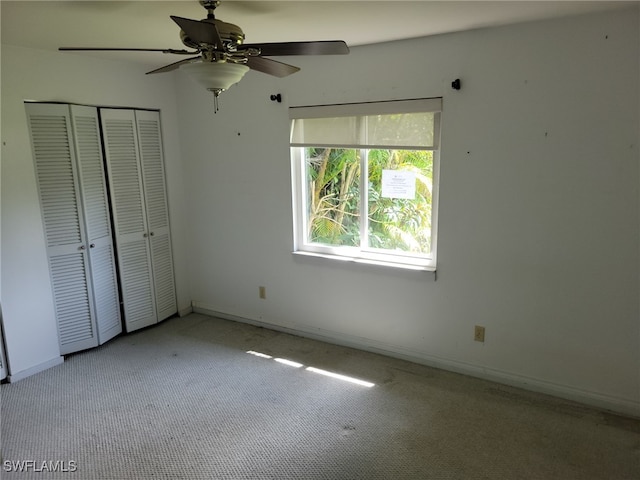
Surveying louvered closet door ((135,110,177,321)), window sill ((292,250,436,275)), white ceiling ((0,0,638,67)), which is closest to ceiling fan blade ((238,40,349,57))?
white ceiling ((0,0,638,67))

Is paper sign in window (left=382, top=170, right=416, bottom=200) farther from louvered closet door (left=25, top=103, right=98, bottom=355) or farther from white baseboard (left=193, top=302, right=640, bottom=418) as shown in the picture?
louvered closet door (left=25, top=103, right=98, bottom=355)

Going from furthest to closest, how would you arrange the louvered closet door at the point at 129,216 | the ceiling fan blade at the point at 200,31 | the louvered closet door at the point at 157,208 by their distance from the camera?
the louvered closet door at the point at 157,208, the louvered closet door at the point at 129,216, the ceiling fan blade at the point at 200,31

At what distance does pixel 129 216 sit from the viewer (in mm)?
3654

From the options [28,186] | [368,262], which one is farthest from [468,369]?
[28,186]

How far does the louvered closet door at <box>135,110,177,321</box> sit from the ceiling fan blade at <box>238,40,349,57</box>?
2194 mm

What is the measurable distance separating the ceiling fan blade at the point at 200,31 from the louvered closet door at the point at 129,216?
7.15ft

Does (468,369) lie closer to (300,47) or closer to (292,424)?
(292,424)

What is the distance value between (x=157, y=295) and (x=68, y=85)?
5.91 feet

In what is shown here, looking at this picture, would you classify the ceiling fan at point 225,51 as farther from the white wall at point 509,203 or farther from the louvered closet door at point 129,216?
Result: the louvered closet door at point 129,216

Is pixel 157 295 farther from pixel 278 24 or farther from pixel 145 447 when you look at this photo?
pixel 278 24

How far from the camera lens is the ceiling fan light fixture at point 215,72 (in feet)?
5.66

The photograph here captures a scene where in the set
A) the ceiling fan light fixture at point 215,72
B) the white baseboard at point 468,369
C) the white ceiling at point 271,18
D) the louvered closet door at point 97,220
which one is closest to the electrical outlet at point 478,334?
the white baseboard at point 468,369

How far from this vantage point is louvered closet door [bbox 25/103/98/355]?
3.07m

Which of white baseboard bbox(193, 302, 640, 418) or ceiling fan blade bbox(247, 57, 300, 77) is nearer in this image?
ceiling fan blade bbox(247, 57, 300, 77)
